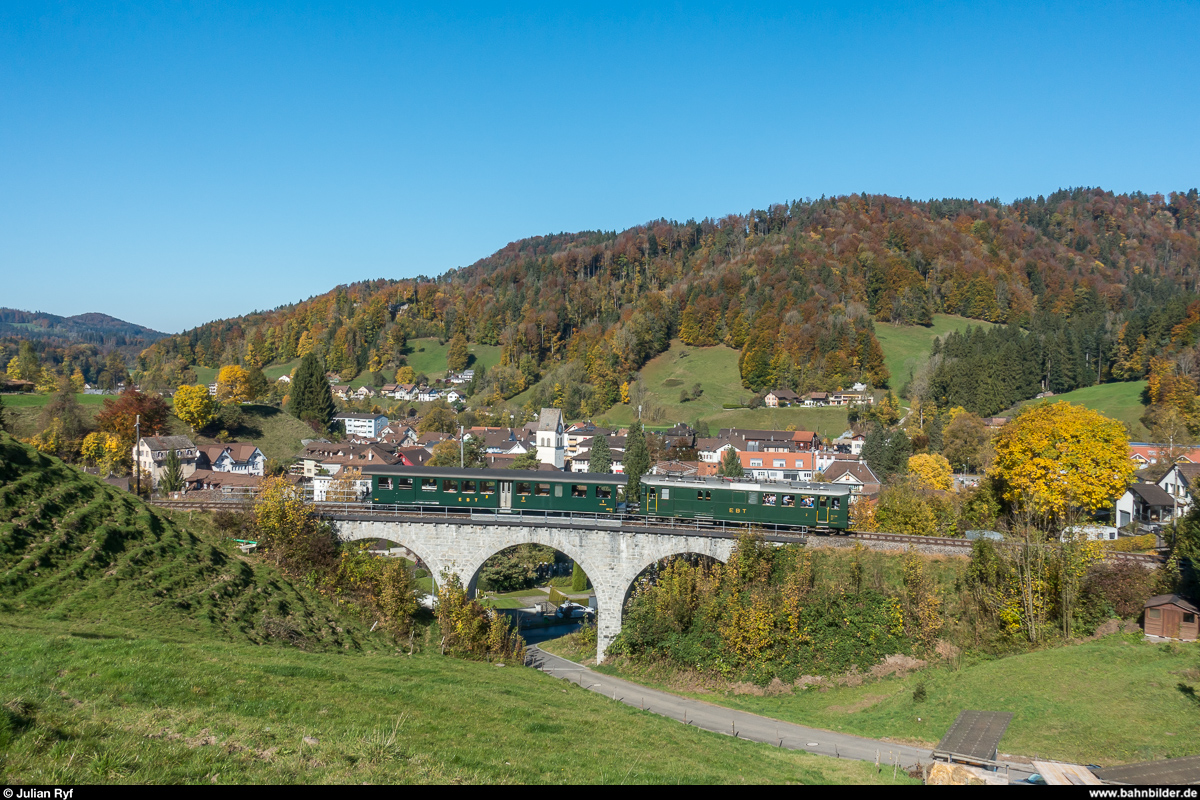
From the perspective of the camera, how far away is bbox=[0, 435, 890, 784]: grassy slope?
917 centimetres

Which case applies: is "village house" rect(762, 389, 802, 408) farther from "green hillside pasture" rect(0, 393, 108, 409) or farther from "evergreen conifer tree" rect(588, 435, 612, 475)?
"green hillside pasture" rect(0, 393, 108, 409)

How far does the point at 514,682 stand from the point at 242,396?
3542 inches

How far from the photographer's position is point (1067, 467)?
127 ft

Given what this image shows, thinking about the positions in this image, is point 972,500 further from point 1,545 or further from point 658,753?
point 1,545

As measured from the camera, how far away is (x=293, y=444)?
90.5 meters

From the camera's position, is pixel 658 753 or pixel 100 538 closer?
pixel 658 753

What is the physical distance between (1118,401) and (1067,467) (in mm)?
72016

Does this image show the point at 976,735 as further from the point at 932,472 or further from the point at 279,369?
the point at 279,369

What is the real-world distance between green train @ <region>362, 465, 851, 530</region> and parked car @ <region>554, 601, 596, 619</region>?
45.8ft

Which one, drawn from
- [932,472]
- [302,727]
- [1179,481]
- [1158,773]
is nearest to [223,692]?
[302,727]

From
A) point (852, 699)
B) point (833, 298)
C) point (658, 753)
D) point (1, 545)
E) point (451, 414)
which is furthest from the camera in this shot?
point (833, 298)

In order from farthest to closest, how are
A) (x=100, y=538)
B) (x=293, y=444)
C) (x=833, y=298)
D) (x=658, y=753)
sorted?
(x=833, y=298), (x=293, y=444), (x=100, y=538), (x=658, y=753)

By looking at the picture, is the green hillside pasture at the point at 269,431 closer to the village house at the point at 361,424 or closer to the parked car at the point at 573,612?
Result: the village house at the point at 361,424
